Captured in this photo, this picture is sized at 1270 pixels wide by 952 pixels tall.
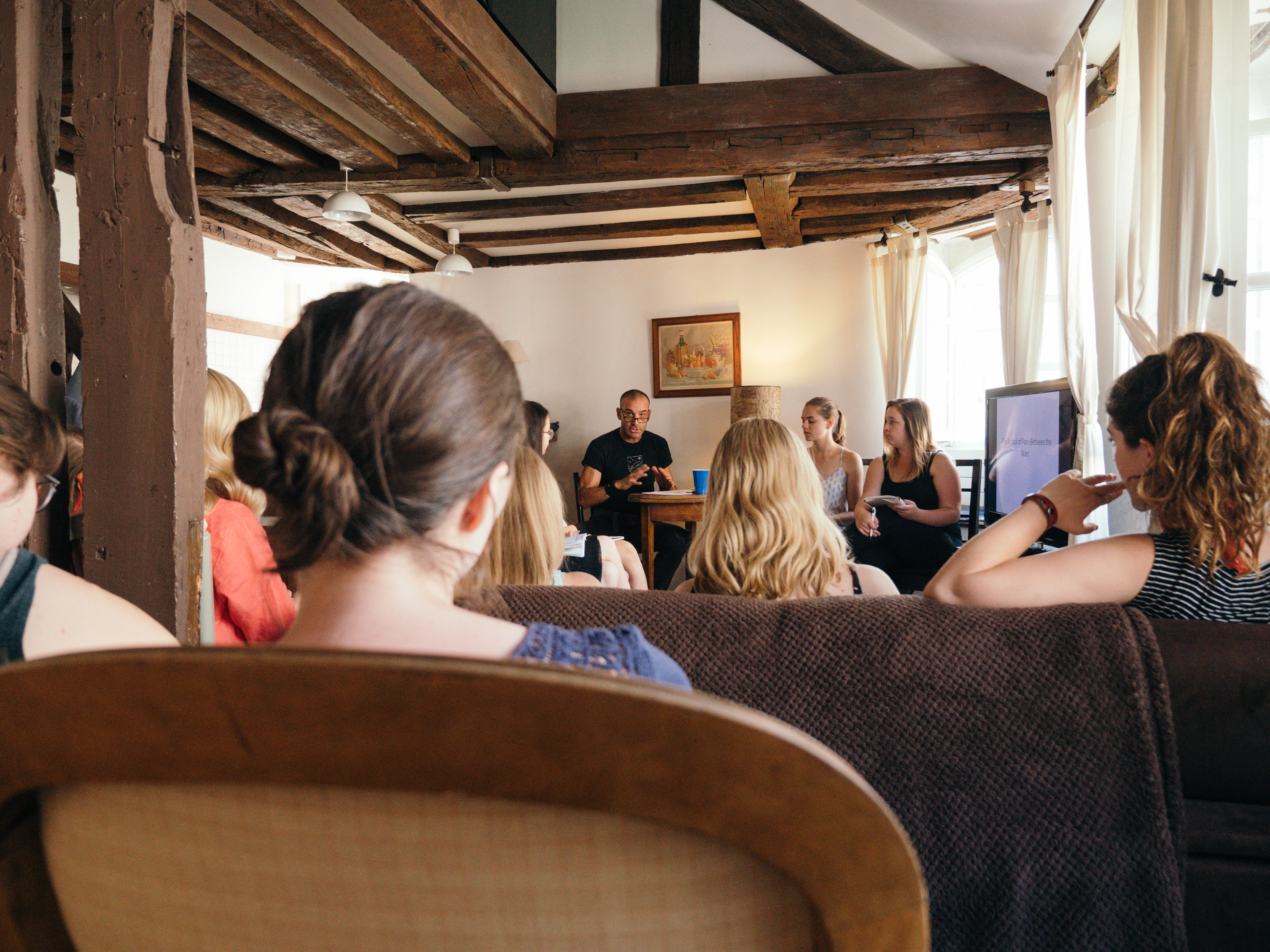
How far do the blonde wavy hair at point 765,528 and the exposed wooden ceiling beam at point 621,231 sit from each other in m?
4.60

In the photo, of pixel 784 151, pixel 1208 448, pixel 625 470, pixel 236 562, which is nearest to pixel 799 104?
pixel 784 151

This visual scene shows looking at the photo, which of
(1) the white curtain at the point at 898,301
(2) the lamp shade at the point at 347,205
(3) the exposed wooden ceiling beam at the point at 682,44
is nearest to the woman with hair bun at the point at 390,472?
(2) the lamp shade at the point at 347,205

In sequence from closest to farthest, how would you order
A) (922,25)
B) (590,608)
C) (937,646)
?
(937,646)
(590,608)
(922,25)

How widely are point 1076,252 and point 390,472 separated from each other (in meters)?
4.01

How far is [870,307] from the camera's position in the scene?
21.0 feet

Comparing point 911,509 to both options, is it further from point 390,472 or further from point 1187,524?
point 390,472

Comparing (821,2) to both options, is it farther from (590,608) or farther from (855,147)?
(590,608)

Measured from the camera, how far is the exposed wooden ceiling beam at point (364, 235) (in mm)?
5434

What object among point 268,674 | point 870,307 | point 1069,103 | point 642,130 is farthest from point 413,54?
point 870,307

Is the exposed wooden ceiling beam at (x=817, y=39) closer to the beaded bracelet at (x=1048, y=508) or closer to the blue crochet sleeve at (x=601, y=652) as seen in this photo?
the beaded bracelet at (x=1048, y=508)

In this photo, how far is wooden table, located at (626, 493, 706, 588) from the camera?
499 cm

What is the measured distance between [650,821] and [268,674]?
17 centimetres

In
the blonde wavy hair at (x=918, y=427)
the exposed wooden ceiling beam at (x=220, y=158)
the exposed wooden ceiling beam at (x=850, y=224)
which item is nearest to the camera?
the blonde wavy hair at (x=918, y=427)

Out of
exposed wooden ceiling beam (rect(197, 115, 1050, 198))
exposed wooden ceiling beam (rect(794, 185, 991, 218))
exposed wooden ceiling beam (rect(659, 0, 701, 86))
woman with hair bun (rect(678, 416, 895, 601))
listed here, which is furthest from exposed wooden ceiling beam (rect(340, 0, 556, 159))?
woman with hair bun (rect(678, 416, 895, 601))
